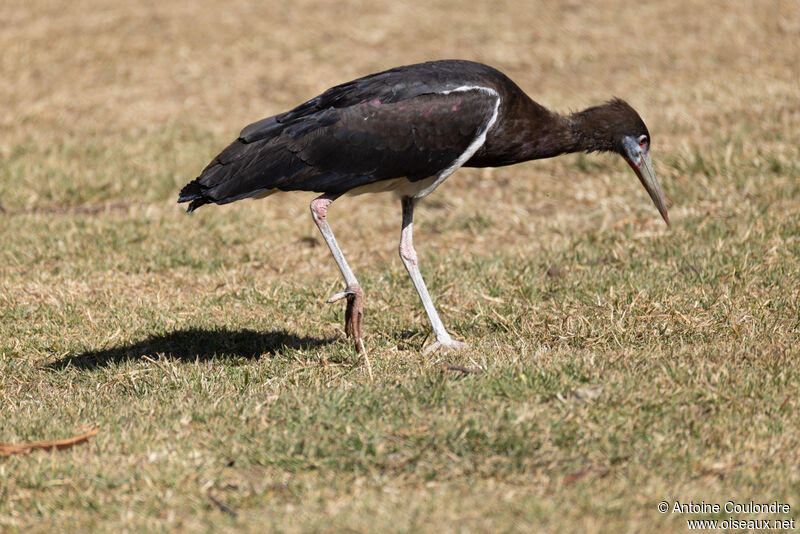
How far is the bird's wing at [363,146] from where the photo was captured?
19.0ft

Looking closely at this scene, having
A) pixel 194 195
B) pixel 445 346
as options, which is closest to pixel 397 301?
pixel 445 346

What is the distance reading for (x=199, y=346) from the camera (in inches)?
246

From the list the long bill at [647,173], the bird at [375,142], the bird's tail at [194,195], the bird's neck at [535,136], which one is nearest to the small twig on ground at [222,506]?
the bird at [375,142]

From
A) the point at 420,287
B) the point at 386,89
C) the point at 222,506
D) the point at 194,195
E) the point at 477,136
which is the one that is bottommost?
the point at 222,506

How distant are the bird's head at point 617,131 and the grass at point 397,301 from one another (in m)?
0.83

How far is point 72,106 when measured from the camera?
1163cm

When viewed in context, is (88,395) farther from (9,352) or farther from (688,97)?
(688,97)

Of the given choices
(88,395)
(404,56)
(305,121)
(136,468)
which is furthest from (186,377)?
(404,56)

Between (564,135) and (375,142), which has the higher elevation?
(375,142)

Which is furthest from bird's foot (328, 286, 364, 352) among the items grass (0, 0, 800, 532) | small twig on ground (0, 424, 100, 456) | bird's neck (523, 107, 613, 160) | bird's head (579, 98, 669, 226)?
bird's head (579, 98, 669, 226)

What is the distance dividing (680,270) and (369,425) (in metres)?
3.25

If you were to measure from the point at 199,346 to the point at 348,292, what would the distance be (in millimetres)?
1106

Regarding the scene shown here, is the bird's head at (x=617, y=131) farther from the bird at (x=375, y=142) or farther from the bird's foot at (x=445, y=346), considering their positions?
the bird's foot at (x=445, y=346)

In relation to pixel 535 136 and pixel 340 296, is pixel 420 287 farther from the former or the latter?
pixel 535 136
